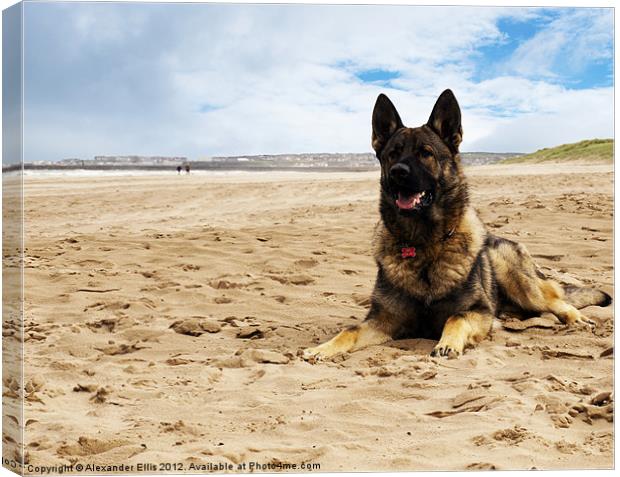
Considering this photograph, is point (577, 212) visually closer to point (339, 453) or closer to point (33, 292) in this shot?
point (33, 292)

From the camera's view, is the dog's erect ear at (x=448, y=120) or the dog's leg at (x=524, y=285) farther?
the dog's leg at (x=524, y=285)

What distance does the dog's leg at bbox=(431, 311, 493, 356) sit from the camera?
4.81 m

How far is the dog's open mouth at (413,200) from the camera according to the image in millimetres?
5016

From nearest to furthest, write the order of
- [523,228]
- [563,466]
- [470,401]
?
[563,466]
[470,401]
[523,228]

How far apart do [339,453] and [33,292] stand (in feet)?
13.5

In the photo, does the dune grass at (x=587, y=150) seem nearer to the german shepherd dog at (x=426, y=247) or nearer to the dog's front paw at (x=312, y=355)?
the german shepherd dog at (x=426, y=247)

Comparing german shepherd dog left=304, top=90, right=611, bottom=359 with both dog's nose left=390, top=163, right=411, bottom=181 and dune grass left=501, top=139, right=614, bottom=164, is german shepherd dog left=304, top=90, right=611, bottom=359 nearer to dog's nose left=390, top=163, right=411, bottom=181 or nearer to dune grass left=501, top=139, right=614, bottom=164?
dog's nose left=390, top=163, right=411, bottom=181

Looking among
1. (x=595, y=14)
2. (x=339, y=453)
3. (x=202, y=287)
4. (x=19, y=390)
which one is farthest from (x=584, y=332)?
(x=19, y=390)

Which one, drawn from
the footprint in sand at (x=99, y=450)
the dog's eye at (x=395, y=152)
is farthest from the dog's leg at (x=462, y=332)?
the footprint in sand at (x=99, y=450)

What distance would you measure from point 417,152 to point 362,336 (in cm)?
126

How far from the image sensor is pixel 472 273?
5254 millimetres

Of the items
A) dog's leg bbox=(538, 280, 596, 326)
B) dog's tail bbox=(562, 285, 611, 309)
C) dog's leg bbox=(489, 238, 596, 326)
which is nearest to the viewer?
dog's leg bbox=(538, 280, 596, 326)

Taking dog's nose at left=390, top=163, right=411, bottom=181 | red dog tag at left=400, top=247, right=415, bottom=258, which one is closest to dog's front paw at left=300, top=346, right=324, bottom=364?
red dog tag at left=400, top=247, right=415, bottom=258

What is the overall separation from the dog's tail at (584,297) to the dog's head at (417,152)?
161 centimetres
